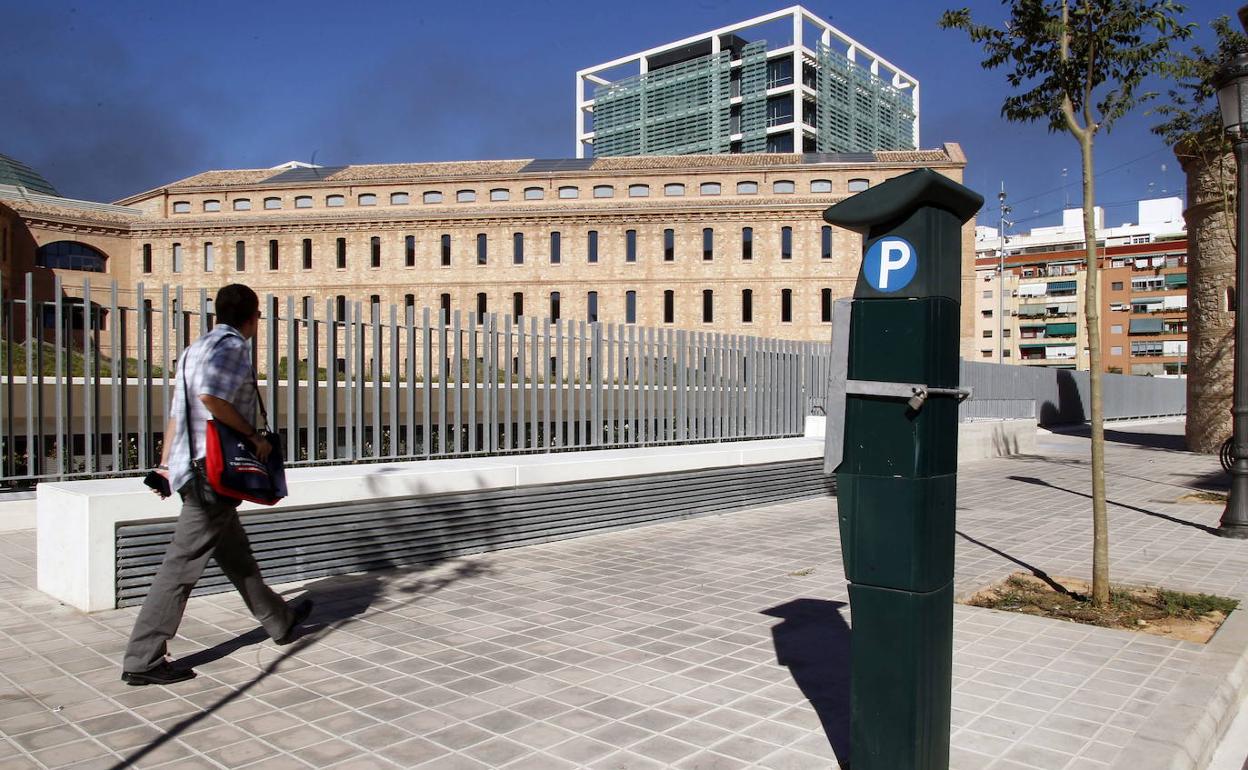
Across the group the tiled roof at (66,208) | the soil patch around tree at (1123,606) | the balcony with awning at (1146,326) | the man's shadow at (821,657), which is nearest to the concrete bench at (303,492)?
the man's shadow at (821,657)

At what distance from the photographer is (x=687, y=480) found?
32.4ft

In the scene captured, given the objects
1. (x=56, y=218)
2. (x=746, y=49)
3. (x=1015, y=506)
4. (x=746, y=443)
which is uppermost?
(x=746, y=49)

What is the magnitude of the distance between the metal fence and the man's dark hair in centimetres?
165

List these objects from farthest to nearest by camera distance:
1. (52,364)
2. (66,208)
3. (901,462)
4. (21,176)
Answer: (21,176)
(66,208)
(52,364)
(901,462)

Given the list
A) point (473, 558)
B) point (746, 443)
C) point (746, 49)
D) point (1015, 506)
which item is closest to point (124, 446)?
point (473, 558)

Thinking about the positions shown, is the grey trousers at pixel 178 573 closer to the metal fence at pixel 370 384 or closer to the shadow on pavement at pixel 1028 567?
the metal fence at pixel 370 384

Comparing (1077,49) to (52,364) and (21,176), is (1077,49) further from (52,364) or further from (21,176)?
(21,176)

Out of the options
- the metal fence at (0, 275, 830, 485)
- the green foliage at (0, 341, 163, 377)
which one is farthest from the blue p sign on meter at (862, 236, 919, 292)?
the green foliage at (0, 341, 163, 377)

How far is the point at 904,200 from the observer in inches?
121

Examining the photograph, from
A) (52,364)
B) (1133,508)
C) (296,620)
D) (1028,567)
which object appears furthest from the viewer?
(1133,508)

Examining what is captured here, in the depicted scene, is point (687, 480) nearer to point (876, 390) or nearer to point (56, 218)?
point (876, 390)

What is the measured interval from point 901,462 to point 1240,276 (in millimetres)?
8829

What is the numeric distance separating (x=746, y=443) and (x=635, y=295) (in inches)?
1809

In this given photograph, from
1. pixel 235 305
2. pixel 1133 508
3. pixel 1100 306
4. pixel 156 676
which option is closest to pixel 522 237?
pixel 1133 508
